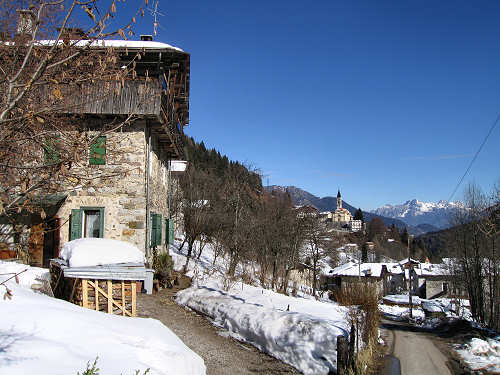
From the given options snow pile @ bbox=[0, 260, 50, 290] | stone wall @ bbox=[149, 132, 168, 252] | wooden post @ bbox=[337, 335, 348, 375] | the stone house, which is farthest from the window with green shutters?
the stone house

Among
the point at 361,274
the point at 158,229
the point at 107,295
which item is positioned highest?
the point at 158,229

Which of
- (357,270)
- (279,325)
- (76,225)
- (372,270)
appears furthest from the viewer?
(372,270)

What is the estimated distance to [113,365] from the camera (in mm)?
4758

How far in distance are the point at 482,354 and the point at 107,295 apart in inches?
538

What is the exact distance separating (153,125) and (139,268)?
20.5ft

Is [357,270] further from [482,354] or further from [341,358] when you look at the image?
[341,358]

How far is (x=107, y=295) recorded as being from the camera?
8.55m

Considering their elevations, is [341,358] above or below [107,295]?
below

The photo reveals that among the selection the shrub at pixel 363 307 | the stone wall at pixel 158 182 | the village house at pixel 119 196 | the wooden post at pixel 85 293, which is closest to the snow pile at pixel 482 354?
the shrub at pixel 363 307

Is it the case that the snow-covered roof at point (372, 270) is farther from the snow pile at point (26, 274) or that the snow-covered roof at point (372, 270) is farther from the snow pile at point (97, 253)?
the snow pile at point (26, 274)

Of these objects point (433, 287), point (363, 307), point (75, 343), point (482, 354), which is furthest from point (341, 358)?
point (433, 287)

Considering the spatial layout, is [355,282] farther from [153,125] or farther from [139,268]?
[153,125]

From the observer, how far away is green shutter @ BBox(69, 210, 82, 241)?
40.7 feet

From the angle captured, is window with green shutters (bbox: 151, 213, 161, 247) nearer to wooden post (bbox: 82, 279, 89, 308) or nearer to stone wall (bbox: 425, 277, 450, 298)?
wooden post (bbox: 82, 279, 89, 308)
